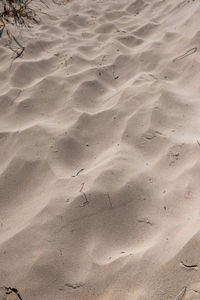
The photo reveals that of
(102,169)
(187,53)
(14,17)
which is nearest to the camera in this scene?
(102,169)

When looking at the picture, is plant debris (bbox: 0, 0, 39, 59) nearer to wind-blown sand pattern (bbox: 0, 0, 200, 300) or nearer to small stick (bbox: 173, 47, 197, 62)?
wind-blown sand pattern (bbox: 0, 0, 200, 300)

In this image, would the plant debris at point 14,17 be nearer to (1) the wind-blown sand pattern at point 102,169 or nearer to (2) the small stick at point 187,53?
(1) the wind-blown sand pattern at point 102,169

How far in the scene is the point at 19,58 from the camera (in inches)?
112

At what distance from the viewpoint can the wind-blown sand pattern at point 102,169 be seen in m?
1.21

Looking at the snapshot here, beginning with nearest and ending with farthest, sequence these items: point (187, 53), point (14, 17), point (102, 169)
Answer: point (102, 169)
point (187, 53)
point (14, 17)

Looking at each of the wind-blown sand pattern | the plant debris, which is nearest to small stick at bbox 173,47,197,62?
the wind-blown sand pattern

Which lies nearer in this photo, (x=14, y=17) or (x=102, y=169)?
(x=102, y=169)

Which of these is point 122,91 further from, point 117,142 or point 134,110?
point 117,142

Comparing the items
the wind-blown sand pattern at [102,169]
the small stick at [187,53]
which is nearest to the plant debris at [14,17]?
the wind-blown sand pattern at [102,169]

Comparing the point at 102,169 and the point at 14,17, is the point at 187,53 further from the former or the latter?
the point at 14,17

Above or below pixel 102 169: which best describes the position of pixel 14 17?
above

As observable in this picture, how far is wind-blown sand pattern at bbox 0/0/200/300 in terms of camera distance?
47.8 inches

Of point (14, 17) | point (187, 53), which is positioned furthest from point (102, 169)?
point (14, 17)

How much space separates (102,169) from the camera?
1.64 meters
